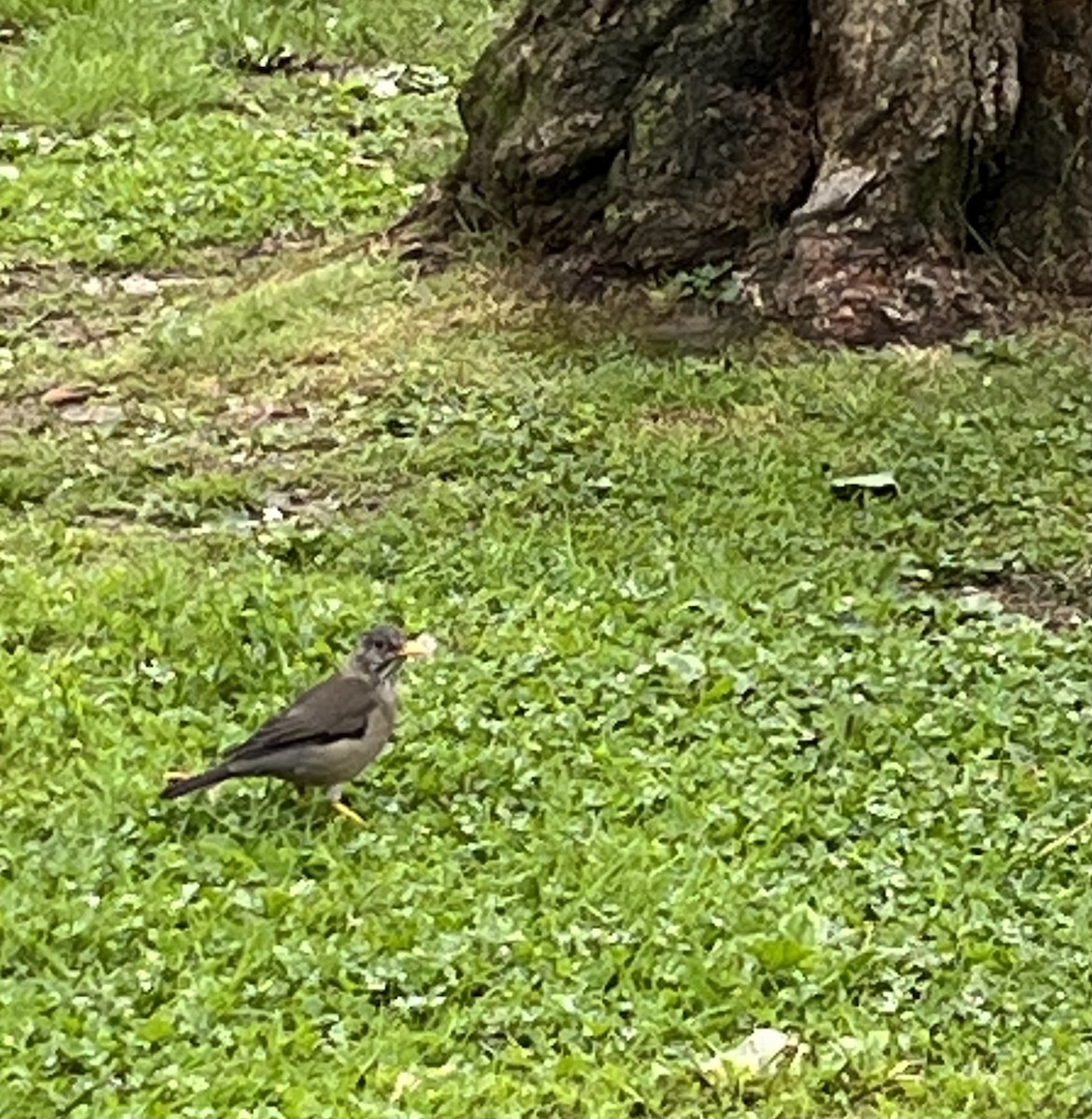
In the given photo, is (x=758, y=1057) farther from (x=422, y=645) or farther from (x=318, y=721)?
(x=422, y=645)

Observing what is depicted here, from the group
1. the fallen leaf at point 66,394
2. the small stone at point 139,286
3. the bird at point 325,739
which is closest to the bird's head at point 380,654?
the bird at point 325,739

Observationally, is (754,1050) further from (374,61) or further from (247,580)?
(374,61)

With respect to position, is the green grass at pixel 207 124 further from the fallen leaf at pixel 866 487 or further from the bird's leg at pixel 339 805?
the bird's leg at pixel 339 805

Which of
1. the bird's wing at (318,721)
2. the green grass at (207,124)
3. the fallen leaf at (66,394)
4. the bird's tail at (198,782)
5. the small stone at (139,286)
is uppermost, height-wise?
the bird's wing at (318,721)

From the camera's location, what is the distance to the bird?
211 inches

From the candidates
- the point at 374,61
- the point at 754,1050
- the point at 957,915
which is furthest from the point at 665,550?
the point at 374,61

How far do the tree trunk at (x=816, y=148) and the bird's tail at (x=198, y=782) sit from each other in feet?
10.5

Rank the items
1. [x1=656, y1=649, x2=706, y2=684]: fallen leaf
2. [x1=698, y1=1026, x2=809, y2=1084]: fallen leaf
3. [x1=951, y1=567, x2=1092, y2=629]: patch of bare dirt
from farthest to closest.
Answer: [x1=951, y1=567, x2=1092, y2=629]: patch of bare dirt < [x1=656, y1=649, x2=706, y2=684]: fallen leaf < [x1=698, y1=1026, x2=809, y2=1084]: fallen leaf

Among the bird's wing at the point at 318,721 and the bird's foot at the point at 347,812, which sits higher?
the bird's wing at the point at 318,721

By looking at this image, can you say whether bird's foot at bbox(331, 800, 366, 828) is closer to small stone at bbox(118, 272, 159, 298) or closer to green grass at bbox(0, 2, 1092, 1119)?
green grass at bbox(0, 2, 1092, 1119)

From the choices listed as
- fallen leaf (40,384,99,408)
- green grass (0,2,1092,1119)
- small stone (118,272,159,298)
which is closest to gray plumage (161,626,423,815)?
green grass (0,2,1092,1119)

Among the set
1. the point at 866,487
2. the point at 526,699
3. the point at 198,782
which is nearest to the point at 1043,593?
the point at 866,487

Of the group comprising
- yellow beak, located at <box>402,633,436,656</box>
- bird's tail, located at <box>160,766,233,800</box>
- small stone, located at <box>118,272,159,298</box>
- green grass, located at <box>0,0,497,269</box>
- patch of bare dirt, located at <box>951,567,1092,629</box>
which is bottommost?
green grass, located at <box>0,0,497,269</box>

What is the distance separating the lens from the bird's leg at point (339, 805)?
5.43 meters
